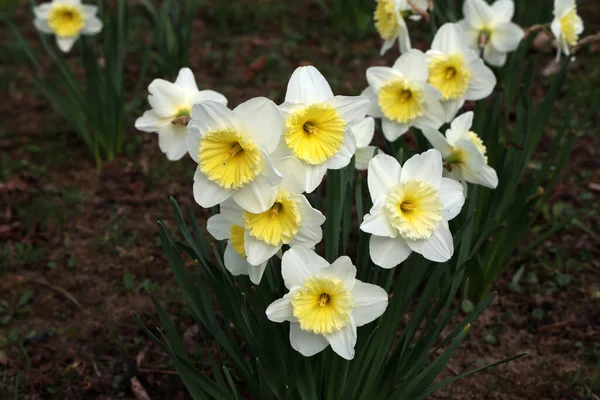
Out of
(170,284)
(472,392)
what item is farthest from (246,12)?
(472,392)

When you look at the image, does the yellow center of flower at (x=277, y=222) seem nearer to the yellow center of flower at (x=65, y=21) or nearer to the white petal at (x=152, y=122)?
the white petal at (x=152, y=122)

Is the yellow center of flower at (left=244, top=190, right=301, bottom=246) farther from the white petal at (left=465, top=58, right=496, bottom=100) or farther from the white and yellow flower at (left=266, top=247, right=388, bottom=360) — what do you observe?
the white petal at (left=465, top=58, right=496, bottom=100)

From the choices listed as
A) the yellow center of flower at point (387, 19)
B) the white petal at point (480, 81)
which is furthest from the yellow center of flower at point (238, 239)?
the yellow center of flower at point (387, 19)

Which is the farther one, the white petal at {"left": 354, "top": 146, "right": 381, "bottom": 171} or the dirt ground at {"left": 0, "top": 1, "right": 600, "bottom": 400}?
the dirt ground at {"left": 0, "top": 1, "right": 600, "bottom": 400}

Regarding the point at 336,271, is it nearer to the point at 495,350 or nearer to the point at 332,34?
the point at 495,350

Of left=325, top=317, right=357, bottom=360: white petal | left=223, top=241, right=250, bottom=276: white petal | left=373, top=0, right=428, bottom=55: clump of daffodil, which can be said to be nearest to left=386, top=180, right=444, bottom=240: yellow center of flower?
left=325, top=317, right=357, bottom=360: white petal

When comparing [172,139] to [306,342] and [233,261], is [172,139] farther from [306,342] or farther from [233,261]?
[306,342]

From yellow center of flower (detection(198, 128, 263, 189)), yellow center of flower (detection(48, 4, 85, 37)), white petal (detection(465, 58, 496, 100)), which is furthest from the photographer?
yellow center of flower (detection(48, 4, 85, 37))
